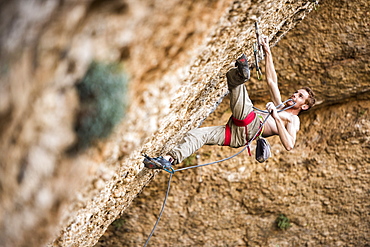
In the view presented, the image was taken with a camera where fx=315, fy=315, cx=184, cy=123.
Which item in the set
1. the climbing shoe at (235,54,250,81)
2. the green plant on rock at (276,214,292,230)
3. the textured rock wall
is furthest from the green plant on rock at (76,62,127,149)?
the green plant on rock at (276,214,292,230)

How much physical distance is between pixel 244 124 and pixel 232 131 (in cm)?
21

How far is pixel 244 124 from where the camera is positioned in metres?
3.87

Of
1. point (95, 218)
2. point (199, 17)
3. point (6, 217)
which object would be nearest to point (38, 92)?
point (6, 217)

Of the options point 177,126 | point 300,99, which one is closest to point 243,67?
point 177,126

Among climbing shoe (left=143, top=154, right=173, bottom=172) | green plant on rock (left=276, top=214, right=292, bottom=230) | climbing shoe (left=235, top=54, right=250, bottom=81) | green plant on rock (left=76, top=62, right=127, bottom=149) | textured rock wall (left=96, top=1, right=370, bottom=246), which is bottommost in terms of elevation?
green plant on rock (left=276, top=214, right=292, bottom=230)

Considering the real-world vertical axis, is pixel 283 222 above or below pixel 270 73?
below

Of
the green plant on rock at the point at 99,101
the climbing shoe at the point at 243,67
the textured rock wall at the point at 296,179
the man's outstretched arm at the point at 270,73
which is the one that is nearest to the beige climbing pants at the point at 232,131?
the climbing shoe at the point at 243,67

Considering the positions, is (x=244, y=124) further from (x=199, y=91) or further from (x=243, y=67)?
(x=243, y=67)

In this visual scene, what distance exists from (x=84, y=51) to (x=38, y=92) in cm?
29

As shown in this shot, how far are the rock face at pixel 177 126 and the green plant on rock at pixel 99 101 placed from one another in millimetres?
48

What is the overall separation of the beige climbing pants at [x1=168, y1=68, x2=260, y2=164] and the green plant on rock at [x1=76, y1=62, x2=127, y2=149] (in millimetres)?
1785

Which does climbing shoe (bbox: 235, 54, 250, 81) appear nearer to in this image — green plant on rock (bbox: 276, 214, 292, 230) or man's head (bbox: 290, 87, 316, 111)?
man's head (bbox: 290, 87, 316, 111)

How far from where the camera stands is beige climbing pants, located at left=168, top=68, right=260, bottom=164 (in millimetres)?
3490

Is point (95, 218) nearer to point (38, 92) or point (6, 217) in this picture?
point (6, 217)
